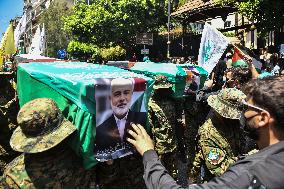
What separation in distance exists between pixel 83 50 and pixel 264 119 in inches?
1200

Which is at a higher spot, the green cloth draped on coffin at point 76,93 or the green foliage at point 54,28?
the green foliage at point 54,28

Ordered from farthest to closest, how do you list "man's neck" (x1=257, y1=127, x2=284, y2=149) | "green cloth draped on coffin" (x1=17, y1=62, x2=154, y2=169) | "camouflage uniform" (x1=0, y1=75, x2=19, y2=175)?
"camouflage uniform" (x1=0, y1=75, x2=19, y2=175) < "green cloth draped on coffin" (x1=17, y1=62, x2=154, y2=169) < "man's neck" (x1=257, y1=127, x2=284, y2=149)

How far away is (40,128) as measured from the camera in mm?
2410

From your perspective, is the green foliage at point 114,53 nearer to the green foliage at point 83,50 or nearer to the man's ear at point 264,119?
the green foliage at point 83,50

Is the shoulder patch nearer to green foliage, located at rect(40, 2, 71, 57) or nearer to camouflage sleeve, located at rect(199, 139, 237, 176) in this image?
camouflage sleeve, located at rect(199, 139, 237, 176)

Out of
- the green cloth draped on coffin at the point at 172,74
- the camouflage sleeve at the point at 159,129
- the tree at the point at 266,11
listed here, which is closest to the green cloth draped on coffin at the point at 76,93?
the camouflage sleeve at the point at 159,129

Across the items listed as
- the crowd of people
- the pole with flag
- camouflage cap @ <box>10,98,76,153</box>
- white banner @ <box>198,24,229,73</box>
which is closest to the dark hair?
the crowd of people

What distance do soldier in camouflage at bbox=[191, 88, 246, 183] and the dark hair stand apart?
1.44 metres

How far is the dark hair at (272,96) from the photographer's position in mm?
1790

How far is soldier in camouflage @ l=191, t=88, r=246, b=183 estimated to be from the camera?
11.1ft

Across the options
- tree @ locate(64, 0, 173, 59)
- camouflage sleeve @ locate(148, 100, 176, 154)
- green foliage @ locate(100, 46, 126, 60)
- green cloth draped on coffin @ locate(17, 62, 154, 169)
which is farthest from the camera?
tree @ locate(64, 0, 173, 59)

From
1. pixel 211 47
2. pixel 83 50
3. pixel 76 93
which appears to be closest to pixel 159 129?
pixel 76 93

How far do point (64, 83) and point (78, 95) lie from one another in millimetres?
144

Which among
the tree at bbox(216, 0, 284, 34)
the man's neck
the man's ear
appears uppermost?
the tree at bbox(216, 0, 284, 34)
